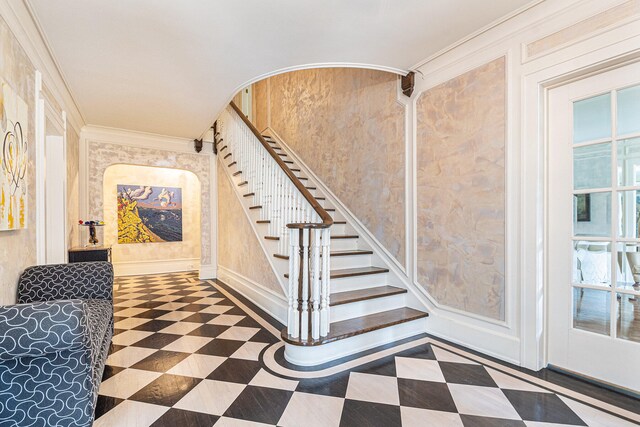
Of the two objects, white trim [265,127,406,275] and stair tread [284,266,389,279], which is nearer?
stair tread [284,266,389,279]

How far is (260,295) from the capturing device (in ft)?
12.1

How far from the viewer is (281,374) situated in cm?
213

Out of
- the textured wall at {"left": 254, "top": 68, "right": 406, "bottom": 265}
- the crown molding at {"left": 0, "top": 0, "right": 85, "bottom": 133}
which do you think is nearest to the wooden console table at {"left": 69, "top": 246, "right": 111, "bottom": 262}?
the crown molding at {"left": 0, "top": 0, "right": 85, "bottom": 133}

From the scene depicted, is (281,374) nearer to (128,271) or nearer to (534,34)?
(534,34)

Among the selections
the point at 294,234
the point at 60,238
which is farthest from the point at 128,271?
the point at 294,234

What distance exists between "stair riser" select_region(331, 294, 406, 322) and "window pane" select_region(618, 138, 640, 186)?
1859 millimetres

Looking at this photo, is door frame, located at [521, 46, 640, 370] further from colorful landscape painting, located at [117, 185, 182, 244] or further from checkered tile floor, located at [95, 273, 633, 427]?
colorful landscape painting, located at [117, 185, 182, 244]

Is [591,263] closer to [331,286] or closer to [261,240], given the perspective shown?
[331,286]

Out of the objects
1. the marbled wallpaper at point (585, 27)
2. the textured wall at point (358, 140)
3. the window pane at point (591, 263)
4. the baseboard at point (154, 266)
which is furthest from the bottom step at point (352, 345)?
the baseboard at point (154, 266)

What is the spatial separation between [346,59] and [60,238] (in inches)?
138

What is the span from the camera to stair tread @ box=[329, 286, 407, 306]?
2673 millimetres

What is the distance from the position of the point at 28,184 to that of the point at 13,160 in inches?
14.6

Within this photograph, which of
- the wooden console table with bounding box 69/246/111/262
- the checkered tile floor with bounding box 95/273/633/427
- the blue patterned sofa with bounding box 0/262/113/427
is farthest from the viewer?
the wooden console table with bounding box 69/246/111/262

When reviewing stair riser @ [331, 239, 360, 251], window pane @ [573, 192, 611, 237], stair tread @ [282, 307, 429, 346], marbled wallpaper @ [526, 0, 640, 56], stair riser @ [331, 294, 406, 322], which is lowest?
stair tread @ [282, 307, 429, 346]
